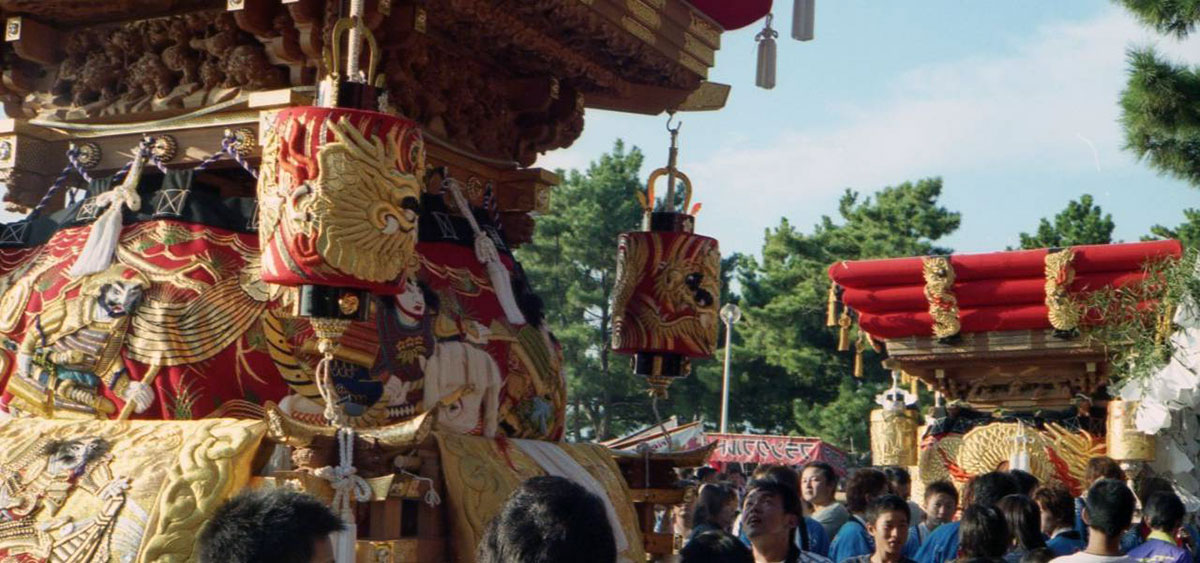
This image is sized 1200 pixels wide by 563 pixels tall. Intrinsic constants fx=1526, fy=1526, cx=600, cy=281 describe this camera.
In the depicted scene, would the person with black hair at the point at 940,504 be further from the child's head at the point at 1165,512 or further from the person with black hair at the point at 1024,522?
the person with black hair at the point at 1024,522

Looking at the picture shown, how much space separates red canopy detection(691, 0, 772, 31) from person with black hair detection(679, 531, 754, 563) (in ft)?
15.1

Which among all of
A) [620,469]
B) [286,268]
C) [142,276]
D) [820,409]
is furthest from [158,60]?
[820,409]

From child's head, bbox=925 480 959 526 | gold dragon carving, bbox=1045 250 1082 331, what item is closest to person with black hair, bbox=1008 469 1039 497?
child's head, bbox=925 480 959 526

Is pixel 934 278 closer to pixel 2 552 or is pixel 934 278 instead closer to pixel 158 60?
pixel 158 60

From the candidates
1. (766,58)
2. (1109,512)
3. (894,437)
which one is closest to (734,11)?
(766,58)

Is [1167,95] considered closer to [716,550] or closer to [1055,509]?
[1055,509]

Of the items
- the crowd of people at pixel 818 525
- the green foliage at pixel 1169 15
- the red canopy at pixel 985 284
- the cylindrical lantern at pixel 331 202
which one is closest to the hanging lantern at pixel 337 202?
the cylindrical lantern at pixel 331 202

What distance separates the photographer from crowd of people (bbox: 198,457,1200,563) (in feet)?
8.78

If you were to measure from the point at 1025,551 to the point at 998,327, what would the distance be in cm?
571

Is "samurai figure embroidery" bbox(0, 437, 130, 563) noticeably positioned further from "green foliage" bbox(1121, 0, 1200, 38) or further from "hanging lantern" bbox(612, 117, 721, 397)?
"green foliage" bbox(1121, 0, 1200, 38)

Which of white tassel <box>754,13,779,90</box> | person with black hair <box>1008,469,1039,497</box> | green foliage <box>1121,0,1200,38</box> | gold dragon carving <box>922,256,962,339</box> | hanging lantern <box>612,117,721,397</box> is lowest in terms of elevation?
person with black hair <box>1008,469,1039,497</box>

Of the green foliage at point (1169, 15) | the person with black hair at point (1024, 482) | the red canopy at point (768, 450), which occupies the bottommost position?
the person with black hair at point (1024, 482)

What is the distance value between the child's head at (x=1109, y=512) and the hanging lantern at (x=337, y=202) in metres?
2.53

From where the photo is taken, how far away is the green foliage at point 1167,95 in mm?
10039
